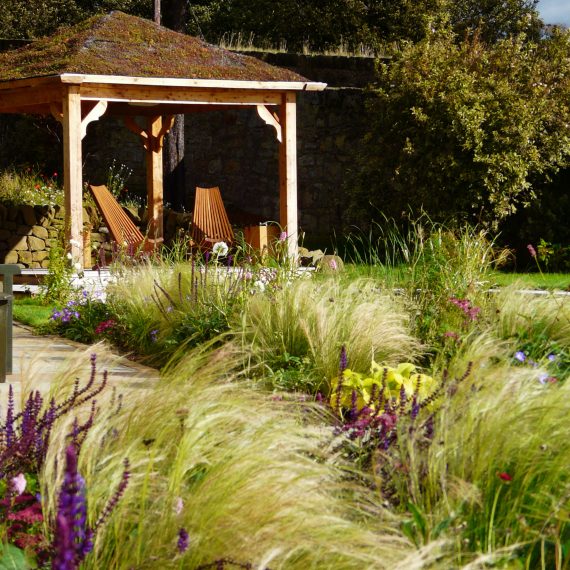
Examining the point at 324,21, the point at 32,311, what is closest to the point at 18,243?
the point at 32,311

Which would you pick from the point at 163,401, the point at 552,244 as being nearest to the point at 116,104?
the point at 552,244

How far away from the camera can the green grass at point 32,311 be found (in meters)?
8.13

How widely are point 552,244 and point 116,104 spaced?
5.85 m

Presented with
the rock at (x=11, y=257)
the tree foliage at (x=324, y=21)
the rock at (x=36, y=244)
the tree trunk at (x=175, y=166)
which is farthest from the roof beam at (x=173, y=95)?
the tree foliage at (x=324, y=21)

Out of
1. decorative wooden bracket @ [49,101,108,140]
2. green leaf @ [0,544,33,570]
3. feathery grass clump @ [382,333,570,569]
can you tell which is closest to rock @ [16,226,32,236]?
decorative wooden bracket @ [49,101,108,140]

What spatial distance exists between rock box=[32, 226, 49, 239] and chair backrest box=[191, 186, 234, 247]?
184cm

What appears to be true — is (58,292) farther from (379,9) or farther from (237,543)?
(379,9)

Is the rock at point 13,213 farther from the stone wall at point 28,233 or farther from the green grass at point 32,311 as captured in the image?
the green grass at point 32,311

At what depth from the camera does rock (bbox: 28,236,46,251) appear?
12.6 meters

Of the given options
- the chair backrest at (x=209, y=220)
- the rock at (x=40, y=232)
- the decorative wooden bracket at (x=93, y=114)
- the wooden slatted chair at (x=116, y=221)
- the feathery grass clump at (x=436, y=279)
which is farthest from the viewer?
the rock at (x=40, y=232)

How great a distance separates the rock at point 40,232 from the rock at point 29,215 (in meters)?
0.07

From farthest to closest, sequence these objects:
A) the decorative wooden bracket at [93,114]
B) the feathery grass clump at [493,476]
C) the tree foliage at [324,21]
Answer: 1. the tree foliage at [324,21]
2. the decorative wooden bracket at [93,114]
3. the feathery grass clump at [493,476]

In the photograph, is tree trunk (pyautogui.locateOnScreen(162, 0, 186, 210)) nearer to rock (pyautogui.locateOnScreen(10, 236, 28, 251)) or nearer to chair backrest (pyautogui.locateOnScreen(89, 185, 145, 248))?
rock (pyautogui.locateOnScreen(10, 236, 28, 251))

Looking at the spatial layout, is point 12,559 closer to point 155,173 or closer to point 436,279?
point 436,279
